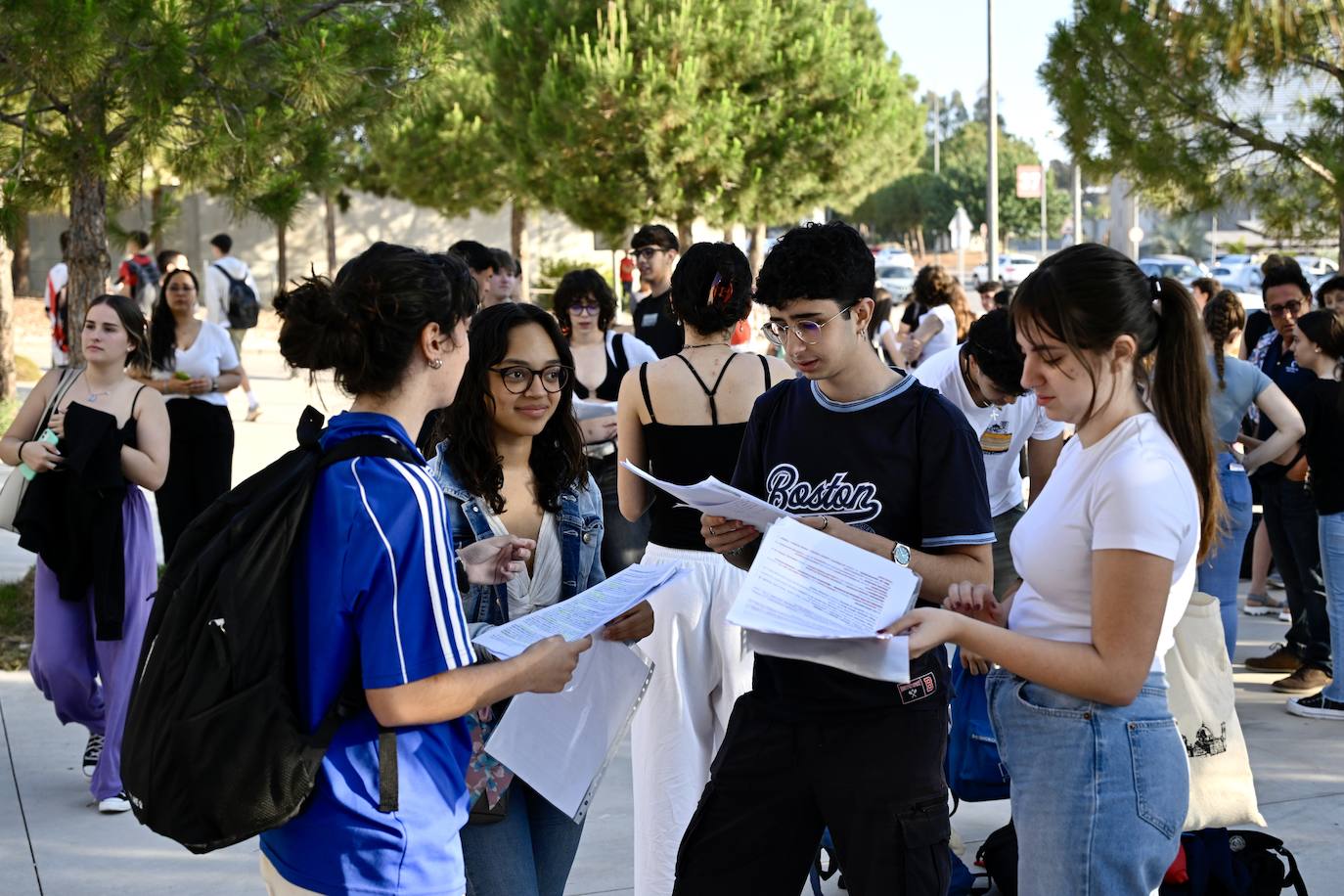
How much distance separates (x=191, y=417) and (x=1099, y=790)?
599 cm

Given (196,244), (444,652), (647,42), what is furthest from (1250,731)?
(196,244)

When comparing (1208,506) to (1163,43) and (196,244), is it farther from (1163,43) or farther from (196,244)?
(196,244)

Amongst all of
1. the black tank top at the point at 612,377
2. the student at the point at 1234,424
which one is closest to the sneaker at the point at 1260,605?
the student at the point at 1234,424

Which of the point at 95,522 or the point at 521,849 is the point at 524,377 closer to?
the point at 521,849

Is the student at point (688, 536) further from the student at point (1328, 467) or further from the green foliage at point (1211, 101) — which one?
the green foliage at point (1211, 101)

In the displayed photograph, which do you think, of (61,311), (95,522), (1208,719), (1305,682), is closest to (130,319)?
(95,522)

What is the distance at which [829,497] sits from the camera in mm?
3037

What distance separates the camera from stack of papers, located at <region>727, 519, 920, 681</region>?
92.2 inches

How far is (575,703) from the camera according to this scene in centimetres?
301

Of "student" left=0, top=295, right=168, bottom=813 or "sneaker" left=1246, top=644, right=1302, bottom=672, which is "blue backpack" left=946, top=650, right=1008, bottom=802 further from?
"sneaker" left=1246, top=644, right=1302, bottom=672

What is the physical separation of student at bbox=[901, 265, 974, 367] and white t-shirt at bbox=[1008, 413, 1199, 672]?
822cm

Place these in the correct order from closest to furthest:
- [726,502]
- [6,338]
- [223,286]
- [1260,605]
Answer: [726,502] → [1260,605] → [6,338] → [223,286]

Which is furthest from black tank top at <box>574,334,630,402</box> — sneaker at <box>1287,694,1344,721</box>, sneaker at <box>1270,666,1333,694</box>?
sneaker at <box>1270,666,1333,694</box>

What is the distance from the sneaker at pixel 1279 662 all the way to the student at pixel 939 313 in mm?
3957
